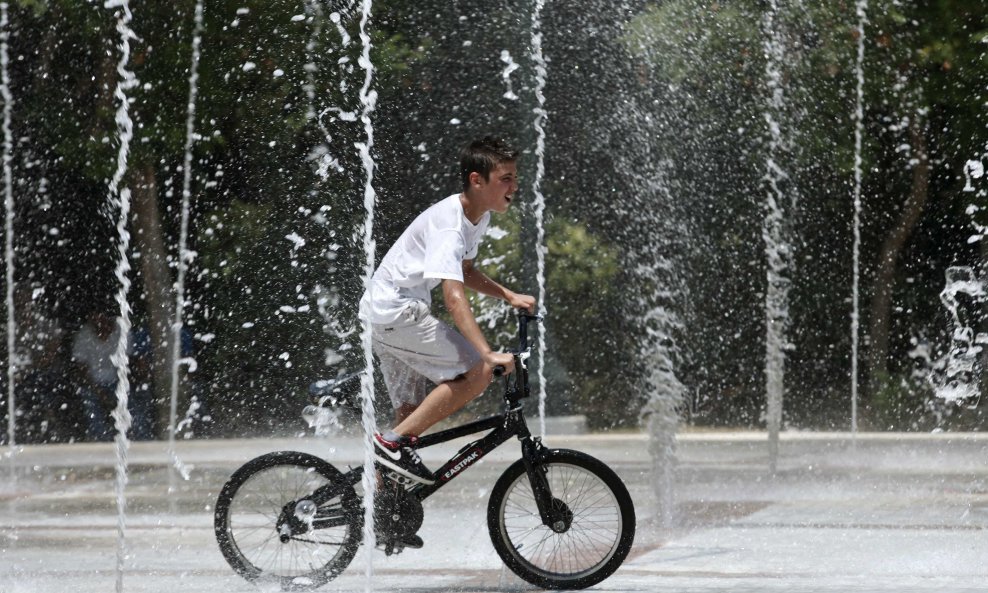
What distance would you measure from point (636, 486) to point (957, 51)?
5.33 m

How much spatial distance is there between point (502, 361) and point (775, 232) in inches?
335

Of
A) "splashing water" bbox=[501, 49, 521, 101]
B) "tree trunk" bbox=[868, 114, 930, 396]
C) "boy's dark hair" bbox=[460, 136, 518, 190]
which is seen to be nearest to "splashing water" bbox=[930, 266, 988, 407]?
"tree trunk" bbox=[868, 114, 930, 396]

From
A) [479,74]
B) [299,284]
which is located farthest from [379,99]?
[299,284]

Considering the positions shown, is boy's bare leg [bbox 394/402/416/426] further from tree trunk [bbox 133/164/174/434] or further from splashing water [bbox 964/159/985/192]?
splashing water [bbox 964/159/985/192]

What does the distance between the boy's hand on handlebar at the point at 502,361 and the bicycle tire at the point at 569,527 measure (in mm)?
311

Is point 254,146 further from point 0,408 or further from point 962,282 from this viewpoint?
point 962,282

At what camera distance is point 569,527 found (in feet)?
15.7

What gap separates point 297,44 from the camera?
12000mm

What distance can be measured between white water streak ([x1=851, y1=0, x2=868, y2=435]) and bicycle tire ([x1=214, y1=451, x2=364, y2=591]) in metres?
6.91

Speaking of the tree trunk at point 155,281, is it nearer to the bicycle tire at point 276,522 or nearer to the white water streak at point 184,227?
the white water streak at point 184,227

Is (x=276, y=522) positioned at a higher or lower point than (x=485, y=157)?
lower

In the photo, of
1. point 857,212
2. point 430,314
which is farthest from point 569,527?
point 857,212

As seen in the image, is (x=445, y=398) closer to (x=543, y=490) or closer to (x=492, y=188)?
(x=543, y=490)

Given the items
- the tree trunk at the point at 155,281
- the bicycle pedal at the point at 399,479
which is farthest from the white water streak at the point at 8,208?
the bicycle pedal at the point at 399,479
